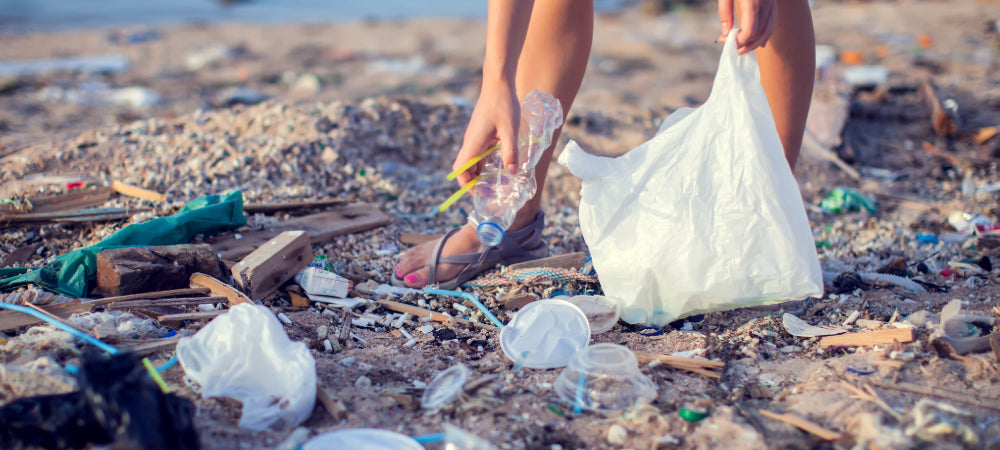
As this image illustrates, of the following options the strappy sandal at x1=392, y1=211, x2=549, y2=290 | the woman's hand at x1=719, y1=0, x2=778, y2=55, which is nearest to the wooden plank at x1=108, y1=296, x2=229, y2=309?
the strappy sandal at x1=392, y1=211, x2=549, y2=290

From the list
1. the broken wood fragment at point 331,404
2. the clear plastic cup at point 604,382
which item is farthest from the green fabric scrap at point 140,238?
the clear plastic cup at point 604,382

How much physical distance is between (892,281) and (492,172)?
1.45 metres

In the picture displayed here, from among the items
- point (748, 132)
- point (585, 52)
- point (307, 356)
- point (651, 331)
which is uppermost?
point (585, 52)

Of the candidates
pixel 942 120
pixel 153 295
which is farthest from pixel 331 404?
pixel 942 120

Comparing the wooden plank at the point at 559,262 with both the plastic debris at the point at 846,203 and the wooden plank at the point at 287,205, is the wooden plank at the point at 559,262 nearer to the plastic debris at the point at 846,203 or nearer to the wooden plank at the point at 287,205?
the wooden plank at the point at 287,205

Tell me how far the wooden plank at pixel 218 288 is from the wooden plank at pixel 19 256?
29.3 inches

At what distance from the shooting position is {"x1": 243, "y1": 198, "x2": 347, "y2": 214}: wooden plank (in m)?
2.74

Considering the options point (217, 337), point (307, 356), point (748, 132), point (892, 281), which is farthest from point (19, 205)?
point (892, 281)

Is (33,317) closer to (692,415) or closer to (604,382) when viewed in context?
(604,382)

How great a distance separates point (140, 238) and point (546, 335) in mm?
1496

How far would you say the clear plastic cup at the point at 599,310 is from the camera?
201 cm

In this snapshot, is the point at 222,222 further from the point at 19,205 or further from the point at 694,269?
the point at 694,269

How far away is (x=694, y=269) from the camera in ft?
6.14

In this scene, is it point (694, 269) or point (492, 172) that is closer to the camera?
point (694, 269)
